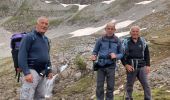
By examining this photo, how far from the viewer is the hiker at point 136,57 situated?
15555 millimetres

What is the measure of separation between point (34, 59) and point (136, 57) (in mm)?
4381

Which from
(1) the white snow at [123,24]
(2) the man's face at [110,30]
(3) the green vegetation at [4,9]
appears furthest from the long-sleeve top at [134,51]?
(3) the green vegetation at [4,9]

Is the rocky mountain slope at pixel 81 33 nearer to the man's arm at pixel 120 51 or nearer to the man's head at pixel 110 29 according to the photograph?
the man's arm at pixel 120 51

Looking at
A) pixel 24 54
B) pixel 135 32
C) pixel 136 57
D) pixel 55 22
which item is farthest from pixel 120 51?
pixel 55 22

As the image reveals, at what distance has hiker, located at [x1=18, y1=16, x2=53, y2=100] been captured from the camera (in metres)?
12.8

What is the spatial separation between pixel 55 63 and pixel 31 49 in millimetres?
16555

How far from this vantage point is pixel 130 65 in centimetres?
1573

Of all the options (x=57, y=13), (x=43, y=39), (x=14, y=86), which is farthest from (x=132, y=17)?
(x=43, y=39)

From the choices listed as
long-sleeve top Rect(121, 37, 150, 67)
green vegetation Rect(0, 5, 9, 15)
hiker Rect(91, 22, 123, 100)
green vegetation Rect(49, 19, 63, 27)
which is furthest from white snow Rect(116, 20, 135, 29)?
green vegetation Rect(0, 5, 9, 15)

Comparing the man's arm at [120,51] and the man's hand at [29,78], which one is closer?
the man's hand at [29,78]

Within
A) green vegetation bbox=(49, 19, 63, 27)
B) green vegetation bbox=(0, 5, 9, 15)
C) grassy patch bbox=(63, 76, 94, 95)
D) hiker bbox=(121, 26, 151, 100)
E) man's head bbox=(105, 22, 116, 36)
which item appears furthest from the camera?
green vegetation bbox=(0, 5, 9, 15)

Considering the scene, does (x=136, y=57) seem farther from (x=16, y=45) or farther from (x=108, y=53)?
(x=16, y=45)

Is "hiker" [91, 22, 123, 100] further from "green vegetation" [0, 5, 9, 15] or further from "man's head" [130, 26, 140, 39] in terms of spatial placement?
"green vegetation" [0, 5, 9, 15]

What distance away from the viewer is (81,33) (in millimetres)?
55625
